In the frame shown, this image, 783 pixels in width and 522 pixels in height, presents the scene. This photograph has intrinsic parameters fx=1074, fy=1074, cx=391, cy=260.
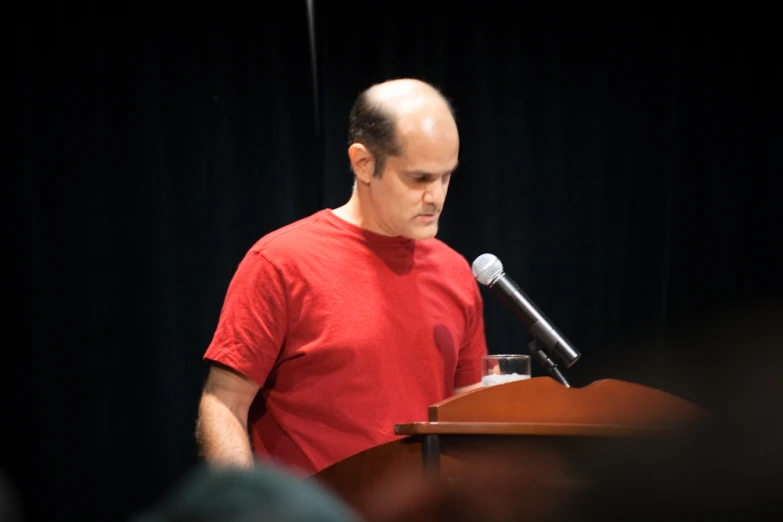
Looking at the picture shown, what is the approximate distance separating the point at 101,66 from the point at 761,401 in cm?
286

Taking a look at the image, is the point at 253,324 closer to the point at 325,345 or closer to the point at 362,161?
the point at 325,345

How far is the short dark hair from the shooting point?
7.65 ft

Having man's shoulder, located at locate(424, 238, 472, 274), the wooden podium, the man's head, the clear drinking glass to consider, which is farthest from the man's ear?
the wooden podium

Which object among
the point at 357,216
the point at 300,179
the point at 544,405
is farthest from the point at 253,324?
the point at 300,179

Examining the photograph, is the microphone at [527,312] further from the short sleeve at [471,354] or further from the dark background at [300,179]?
the dark background at [300,179]

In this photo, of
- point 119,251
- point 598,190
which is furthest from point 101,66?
point 598,190

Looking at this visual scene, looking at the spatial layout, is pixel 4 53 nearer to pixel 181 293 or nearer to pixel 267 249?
pixel 181 293

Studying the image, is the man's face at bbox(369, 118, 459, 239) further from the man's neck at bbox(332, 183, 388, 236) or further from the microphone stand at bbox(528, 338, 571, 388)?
the microphone stand at bbox(528, 338, 571, 388)

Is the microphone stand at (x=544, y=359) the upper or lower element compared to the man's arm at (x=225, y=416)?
upper

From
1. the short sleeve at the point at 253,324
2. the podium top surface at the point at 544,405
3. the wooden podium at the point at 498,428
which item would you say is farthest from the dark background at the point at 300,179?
the podium top surface at the point at 544,405

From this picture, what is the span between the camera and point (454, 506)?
0.80m

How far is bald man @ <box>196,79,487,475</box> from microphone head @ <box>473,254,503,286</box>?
0.21 meters

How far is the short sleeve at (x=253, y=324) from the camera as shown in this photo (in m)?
2.15

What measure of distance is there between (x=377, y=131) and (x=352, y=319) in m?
0.43
